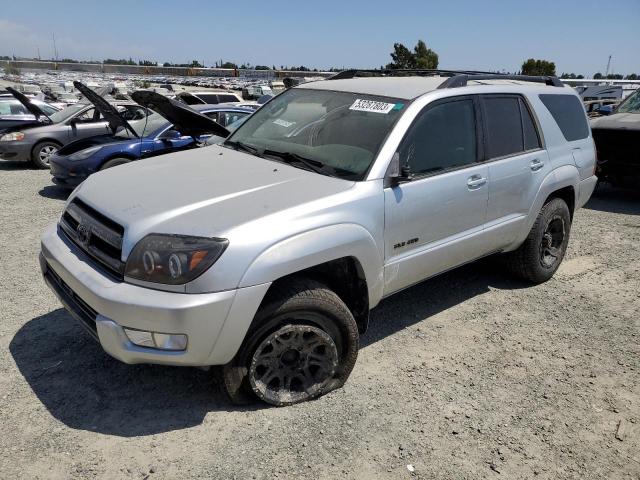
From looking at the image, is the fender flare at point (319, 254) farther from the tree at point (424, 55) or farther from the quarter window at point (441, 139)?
the tree at point (424, 55)

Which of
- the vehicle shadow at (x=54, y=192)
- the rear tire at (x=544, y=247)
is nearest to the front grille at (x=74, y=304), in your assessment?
the rear tire at (x=544, y=247)

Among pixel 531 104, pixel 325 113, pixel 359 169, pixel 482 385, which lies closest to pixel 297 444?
pixel 482 385

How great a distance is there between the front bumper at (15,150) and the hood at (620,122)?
416 inches

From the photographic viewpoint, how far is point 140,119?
9000 millimetres

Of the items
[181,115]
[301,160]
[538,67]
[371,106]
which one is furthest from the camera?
[538,67]

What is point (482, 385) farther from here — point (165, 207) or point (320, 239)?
point (165, 207)

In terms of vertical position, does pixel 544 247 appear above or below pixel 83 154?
below

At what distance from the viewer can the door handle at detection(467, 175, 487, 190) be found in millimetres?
3673

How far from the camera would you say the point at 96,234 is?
9.23 feet

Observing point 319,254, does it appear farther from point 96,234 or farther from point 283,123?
point 283,123

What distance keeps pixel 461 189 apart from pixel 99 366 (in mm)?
2729

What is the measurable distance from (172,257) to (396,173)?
4.83ft

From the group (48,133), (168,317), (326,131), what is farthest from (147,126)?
(168,317)

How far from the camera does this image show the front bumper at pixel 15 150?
33.3 feet
